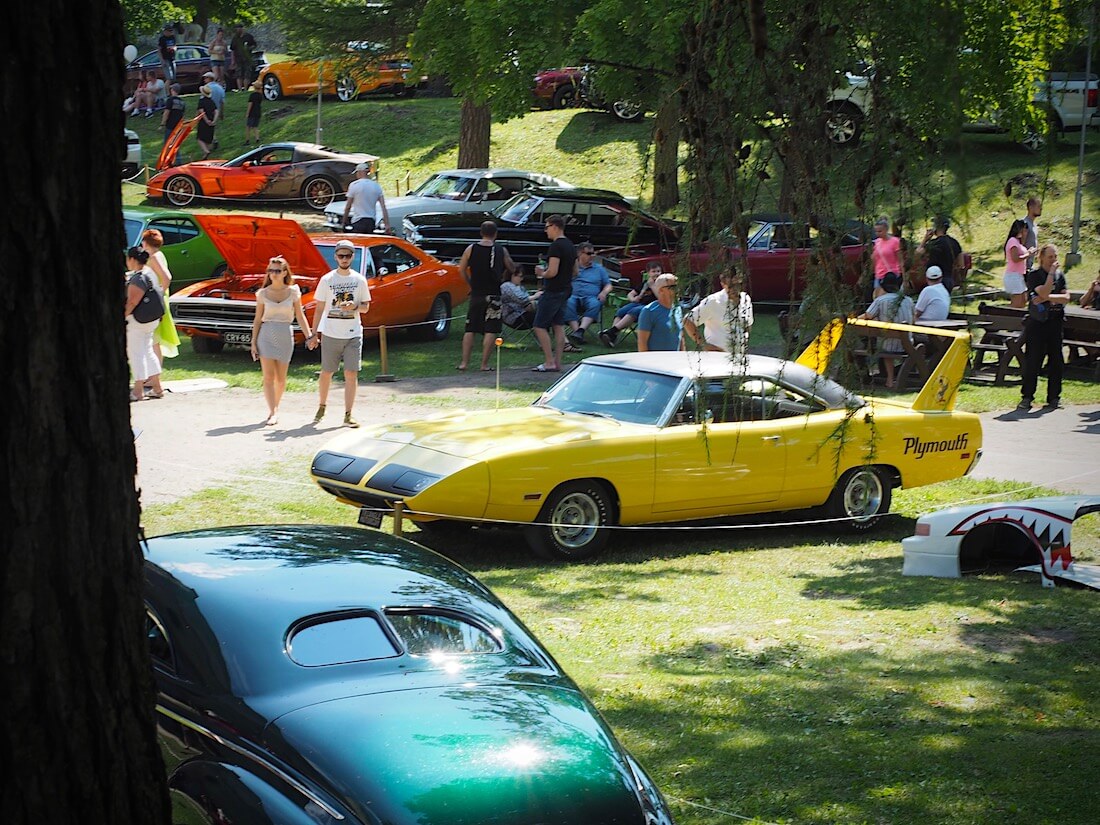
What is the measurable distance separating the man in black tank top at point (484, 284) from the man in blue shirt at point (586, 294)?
6.40ft

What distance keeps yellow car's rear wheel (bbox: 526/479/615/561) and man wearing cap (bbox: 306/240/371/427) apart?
4.69 metres

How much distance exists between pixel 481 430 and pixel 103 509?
7703 millimetres

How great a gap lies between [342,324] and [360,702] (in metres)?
10.2

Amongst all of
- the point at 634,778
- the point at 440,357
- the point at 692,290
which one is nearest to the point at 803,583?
the point at 692,290

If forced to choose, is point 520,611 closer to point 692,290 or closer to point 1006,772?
point 692,290

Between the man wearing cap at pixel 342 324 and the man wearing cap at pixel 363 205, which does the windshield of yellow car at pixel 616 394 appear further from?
the man wearing cap at pixel 363 205

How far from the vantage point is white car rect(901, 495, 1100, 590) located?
924cm

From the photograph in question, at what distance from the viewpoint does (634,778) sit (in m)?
4.48

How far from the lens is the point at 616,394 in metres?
10.9

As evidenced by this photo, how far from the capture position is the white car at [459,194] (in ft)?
80.8

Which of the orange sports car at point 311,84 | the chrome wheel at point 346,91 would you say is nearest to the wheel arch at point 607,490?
the orange sports car at point 311,84

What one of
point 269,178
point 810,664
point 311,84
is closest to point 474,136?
point 269,178

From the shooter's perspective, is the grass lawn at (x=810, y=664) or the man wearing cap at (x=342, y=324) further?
the man wearing cap at (x=342, y=324)

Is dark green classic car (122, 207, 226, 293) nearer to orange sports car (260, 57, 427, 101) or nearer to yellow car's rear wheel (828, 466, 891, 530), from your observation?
yellow car's rear wheel (828, 466, 891, 530)
